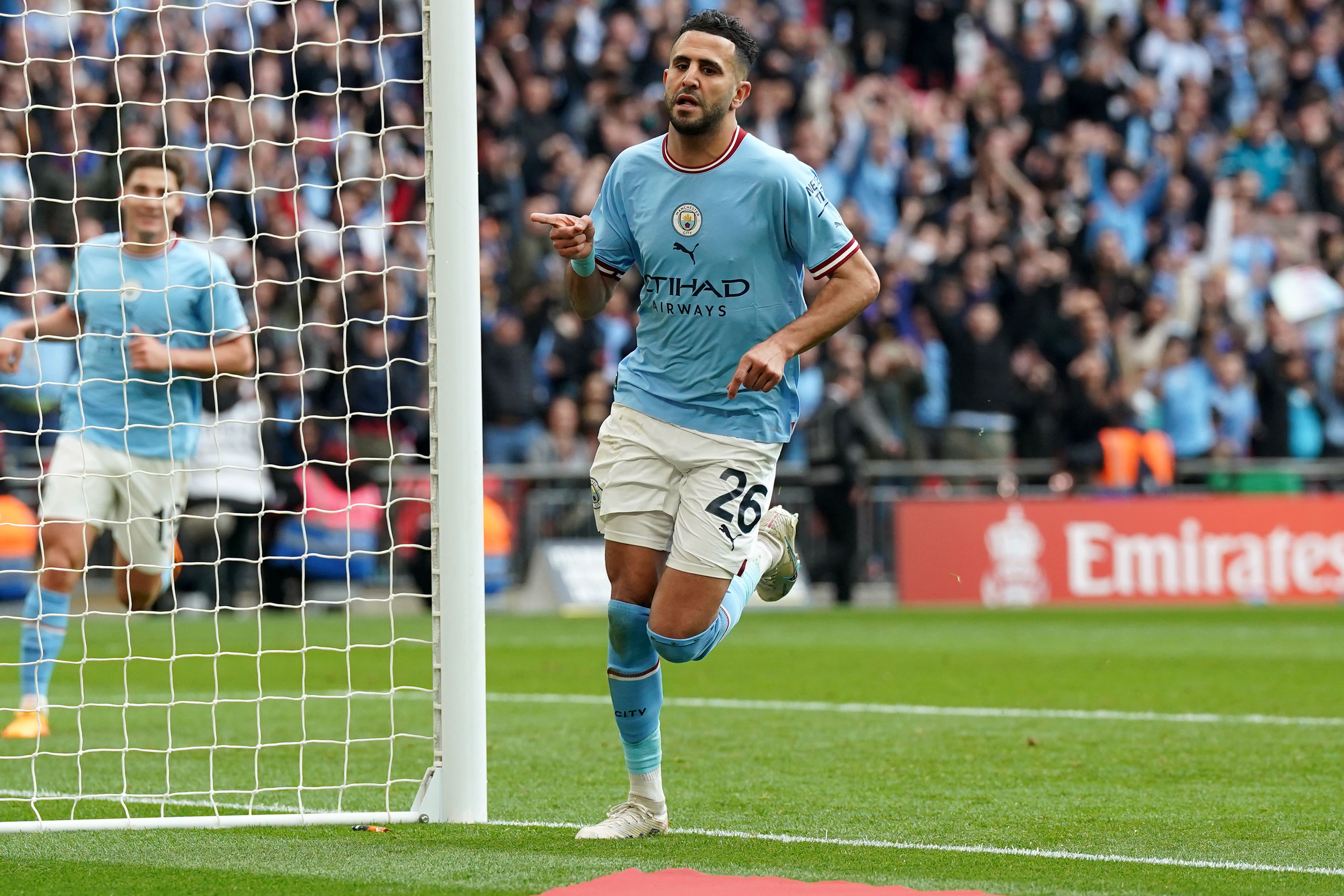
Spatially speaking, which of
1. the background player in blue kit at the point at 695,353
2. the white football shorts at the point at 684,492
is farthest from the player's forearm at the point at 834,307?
the white football shorts at the point at 684,492

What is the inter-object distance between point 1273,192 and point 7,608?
14.5 m

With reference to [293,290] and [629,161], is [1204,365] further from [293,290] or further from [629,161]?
[629,161]

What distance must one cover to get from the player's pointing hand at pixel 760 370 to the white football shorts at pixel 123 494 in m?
3.93

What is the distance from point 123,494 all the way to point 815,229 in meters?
4.43

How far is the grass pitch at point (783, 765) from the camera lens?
5.27 metres

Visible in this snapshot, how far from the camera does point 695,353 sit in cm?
599

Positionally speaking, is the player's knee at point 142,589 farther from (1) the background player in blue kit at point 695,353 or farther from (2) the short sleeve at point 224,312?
(1) the background player in blue kit at point 695,353

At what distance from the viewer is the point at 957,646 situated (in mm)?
13758

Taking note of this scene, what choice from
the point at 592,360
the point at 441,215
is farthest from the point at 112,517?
the point at 592,360

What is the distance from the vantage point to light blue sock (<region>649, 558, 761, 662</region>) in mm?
5836

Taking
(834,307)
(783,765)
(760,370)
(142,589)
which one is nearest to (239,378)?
(142,589)

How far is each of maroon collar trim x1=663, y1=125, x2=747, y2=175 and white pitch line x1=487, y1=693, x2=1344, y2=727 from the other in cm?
428

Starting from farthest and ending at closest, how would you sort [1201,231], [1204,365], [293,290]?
1. [1201,231]
2. [1204,365]
3. [293,290]

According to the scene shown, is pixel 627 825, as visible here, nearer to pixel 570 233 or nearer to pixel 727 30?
pixel 570 233
